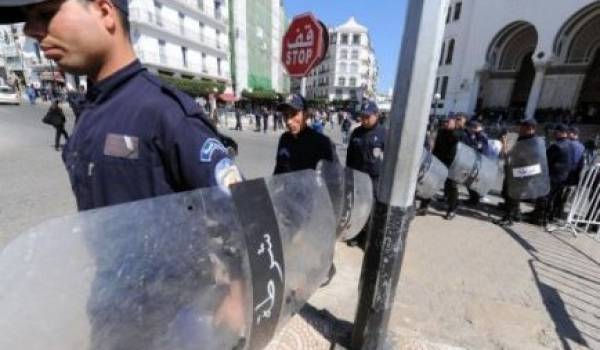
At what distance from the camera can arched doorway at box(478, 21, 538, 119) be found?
28.5 metres

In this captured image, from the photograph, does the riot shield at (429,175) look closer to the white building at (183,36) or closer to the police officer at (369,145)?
the police officer at (369,145)

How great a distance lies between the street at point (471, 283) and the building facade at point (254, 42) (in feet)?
110

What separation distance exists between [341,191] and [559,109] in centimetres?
3090

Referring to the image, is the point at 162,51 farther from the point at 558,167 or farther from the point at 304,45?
the point at 558,167

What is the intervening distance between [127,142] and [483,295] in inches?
150

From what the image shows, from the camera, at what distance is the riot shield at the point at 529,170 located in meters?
5.47

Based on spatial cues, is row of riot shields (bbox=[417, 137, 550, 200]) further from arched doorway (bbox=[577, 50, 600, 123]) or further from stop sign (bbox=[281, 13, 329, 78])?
arched doorway (bbox=[577, 50, 600, 123])

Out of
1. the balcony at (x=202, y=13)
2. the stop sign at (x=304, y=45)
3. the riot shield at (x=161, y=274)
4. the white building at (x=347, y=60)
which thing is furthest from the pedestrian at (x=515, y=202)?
the white building at (x=347, y=60)

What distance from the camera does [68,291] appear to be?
753 mm

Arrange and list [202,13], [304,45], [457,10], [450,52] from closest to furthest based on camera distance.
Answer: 1. [304,45]
2. [457,10]
3. [450,52]
4. [202,13]

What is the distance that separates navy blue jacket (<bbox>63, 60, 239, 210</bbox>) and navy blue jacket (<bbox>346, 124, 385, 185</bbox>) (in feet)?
10.9

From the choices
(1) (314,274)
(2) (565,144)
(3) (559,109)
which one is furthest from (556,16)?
(1) (314,274)

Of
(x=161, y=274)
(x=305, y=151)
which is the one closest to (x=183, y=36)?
(x=305, y=151)

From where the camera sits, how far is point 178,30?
31531mm
